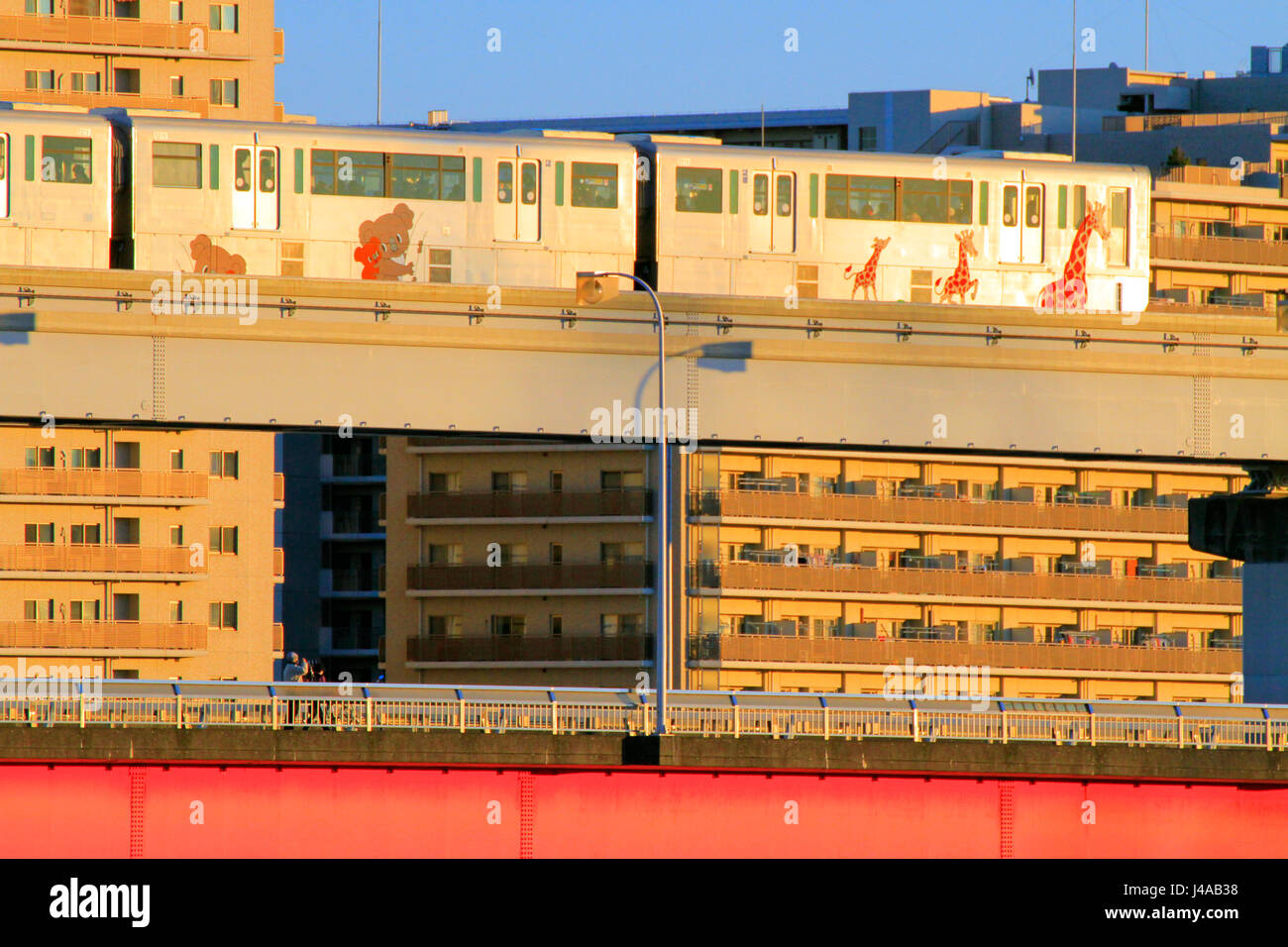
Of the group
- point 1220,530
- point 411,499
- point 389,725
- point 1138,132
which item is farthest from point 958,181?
point 1138,132

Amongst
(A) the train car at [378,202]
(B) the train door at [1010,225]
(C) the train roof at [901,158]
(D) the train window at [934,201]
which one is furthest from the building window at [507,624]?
(A) the train car at [378,202]

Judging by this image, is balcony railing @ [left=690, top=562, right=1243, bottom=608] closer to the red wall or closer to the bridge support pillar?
the bridge support pillar

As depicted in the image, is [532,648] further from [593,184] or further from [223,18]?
[593,184]

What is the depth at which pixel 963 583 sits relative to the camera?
92.0 m

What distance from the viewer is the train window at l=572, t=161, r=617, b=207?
46219 mm

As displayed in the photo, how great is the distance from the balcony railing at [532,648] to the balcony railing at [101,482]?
1212 cm

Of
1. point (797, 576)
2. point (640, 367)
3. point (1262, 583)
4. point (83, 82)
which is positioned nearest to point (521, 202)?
point (640, 367)

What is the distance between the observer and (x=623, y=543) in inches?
3610

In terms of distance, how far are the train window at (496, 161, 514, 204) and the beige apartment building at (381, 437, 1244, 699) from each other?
43.2 m

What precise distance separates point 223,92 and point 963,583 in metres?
40.2

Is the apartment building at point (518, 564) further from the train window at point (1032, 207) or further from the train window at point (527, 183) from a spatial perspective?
the train window at point (527, 183)

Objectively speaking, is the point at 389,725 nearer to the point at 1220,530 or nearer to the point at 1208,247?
the point at 1220,530

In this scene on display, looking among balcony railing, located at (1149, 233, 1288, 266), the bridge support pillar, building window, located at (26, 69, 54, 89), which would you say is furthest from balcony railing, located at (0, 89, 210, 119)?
the bridge support pillar

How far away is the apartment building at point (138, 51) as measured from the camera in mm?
93875
